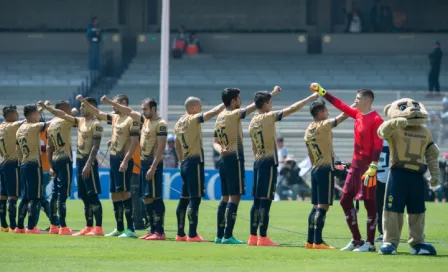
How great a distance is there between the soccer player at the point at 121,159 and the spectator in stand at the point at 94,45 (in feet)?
79.1

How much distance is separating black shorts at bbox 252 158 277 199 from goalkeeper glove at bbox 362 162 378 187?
184 cm

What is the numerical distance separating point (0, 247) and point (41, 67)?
29.8 m

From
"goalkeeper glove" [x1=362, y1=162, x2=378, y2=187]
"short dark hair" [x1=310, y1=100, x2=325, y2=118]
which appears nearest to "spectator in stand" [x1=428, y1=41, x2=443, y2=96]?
"short dark hair" [x1=310, y1=100, x2=325, y2=118]

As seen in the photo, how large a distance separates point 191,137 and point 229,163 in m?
0.81

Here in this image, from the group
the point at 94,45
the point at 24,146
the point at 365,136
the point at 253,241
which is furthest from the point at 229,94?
the point at 94,45

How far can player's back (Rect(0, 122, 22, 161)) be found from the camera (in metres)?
19.5

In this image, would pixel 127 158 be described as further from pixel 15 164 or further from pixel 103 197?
pixel 103 197

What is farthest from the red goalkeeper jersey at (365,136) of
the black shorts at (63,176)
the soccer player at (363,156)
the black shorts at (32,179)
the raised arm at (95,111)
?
the black shorts at (32,179)

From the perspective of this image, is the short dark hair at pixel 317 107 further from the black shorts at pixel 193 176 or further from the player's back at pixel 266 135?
the black shorts at pixel 193 176

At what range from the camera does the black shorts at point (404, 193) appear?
14438mm

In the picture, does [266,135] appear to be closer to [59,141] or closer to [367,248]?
[367,248]

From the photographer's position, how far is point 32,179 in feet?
61.9

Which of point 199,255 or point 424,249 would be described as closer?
point 424,249

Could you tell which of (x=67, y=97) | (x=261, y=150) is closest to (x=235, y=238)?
(x=261, y=150)
